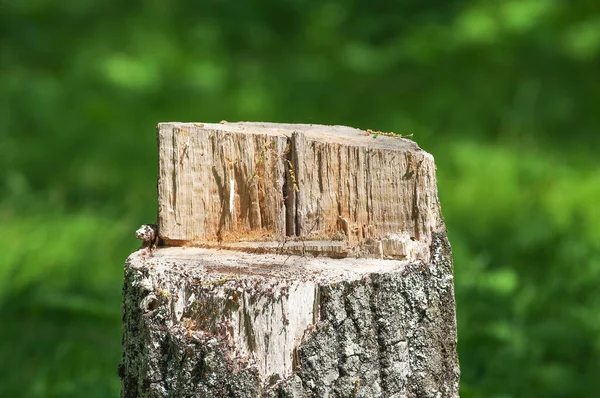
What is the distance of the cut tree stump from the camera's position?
210 centimetres

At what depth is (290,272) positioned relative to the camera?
217 cm

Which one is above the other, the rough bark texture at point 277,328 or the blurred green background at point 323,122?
the blurred green background at point 323,122

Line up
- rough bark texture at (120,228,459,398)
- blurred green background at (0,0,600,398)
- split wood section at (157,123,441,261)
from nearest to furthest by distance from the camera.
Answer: rough bark texture at (120,228,459,398) → split wood section at (157,123,441,261) → blurred green background at (0,0,600,398)

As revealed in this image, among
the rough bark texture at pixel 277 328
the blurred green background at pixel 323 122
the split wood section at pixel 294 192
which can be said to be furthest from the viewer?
the blurred green background at pixel 323 122

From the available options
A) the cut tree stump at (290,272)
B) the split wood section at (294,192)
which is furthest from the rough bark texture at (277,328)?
the split wood section at (294,192)

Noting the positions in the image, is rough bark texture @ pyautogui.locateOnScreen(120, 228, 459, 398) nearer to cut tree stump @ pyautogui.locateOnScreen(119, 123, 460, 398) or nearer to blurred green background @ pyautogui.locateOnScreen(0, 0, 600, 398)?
cut tree stump @ pyautogui.locateOnScreen(119, 123, 460, 398)

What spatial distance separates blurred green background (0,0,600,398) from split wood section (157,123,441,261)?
1369 millimetres

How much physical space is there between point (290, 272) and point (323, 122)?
469 cm

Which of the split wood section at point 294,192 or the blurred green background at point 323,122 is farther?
the blurred green background at point 323,122

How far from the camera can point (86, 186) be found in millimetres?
5871

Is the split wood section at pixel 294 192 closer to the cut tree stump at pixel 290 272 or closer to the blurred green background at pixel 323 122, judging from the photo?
the cut tree stump at pixel 290 272

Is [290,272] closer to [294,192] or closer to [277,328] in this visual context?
Answer: [277,328]

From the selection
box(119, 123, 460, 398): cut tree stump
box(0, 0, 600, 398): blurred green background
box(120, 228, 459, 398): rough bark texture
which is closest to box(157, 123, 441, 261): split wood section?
box(119, 123, 460, 398): cut tree stump

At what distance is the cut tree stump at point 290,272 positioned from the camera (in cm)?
210
